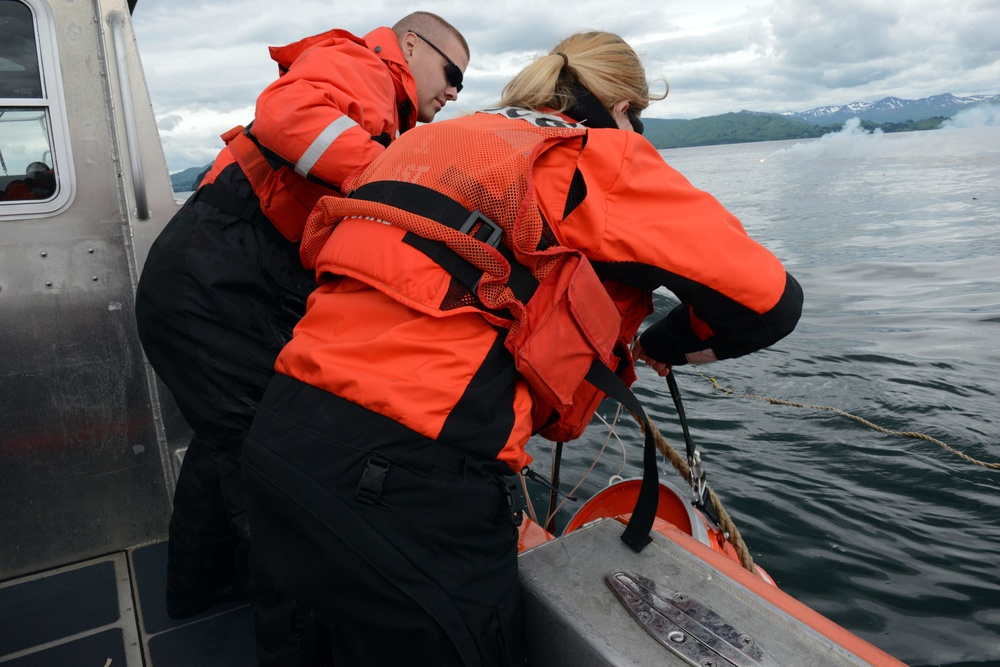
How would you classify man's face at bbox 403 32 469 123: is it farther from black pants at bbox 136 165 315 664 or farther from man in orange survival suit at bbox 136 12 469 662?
black pants at bbox 136 165 315 664

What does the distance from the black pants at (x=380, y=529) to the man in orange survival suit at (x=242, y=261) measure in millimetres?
964

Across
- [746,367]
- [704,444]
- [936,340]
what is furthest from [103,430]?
[936,340]

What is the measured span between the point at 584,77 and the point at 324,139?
0.86 metres

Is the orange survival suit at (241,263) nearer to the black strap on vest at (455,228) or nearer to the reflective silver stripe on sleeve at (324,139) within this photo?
the reflective silver stripe on sleeve at (324,139)

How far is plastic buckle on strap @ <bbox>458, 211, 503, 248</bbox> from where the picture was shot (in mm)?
1536

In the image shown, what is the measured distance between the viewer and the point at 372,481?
4.77 feet

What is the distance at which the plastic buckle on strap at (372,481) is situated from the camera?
4.77 feet

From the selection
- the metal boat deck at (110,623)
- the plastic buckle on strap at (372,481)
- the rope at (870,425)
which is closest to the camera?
the plastic buckle on strap at (372,481)

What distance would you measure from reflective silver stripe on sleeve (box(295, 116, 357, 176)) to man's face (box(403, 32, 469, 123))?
0.97 m

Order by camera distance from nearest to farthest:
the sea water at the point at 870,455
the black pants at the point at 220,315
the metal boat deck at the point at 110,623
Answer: the black pants at the point at 220,315
the metal boat deck at the point at 110,623
the sea water at the point at 870,455

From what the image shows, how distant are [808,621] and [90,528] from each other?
3.03 meters

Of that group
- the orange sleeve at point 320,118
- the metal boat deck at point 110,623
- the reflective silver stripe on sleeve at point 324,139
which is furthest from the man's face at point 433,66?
the metal boat deck at point 110,623

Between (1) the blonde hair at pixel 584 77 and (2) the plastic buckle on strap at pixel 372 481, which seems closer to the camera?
(2) the plastic buckle on strap at pixel 372 481

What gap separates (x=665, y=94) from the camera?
218 cm
